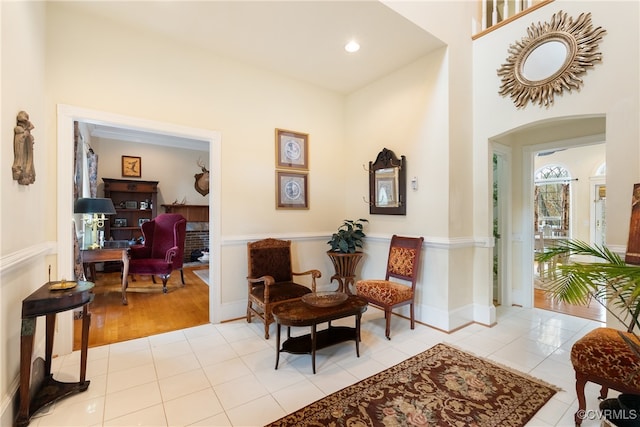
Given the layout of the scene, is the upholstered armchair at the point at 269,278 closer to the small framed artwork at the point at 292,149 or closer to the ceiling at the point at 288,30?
the small framed artwork at the point at 292,149

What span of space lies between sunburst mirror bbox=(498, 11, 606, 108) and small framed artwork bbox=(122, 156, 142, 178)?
7228 mm

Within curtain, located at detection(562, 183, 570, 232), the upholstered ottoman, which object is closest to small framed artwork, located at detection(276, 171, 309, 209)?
the upholstered ottoman

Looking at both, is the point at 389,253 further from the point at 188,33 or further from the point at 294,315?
the point at 188,33

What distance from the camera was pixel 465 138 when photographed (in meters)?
3.48

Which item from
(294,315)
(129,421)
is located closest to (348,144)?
(294,315)

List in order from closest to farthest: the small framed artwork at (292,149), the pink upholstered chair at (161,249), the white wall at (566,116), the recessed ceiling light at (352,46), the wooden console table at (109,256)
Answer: the white wall at (566,116), the recessed ceiling light at (352,46), the small framed artwork at (292,149), the wooden console table at (109,256), the pink upholstered chair at (161,249)

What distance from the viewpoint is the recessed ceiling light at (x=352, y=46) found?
3203mm

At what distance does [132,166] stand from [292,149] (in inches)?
189

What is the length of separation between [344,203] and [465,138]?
193 centimetres

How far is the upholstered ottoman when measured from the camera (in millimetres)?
1610

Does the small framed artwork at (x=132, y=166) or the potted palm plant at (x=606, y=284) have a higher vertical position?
the small framed artwork at (x=132, y=166)

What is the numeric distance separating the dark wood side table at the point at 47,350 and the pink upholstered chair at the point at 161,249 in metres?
2.46

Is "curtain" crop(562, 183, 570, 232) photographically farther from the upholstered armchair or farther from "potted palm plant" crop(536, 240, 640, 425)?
the upholstered armchair

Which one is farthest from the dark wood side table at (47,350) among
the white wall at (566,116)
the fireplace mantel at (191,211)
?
the fireplace mantel at (191,211)
